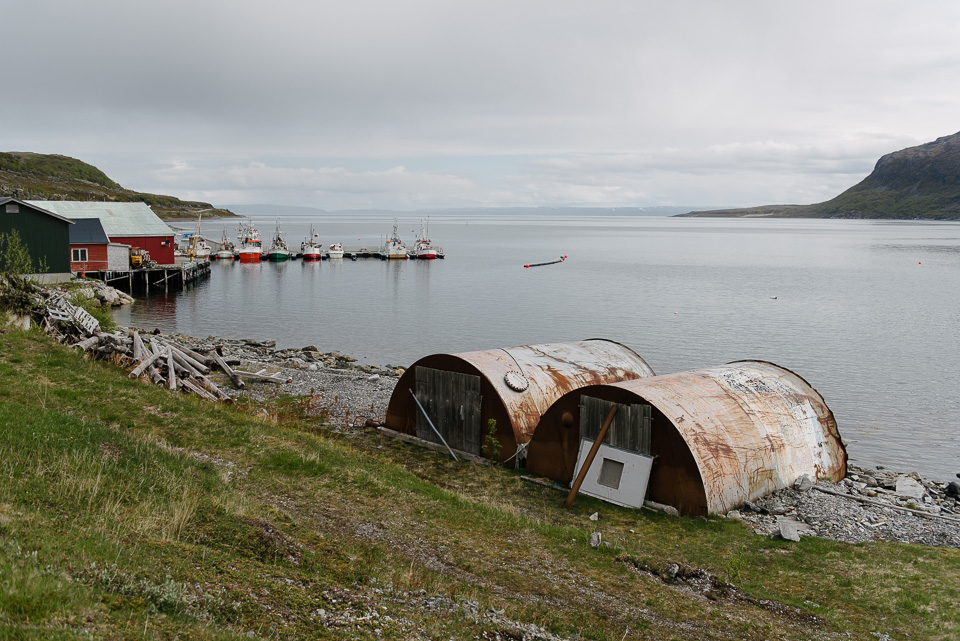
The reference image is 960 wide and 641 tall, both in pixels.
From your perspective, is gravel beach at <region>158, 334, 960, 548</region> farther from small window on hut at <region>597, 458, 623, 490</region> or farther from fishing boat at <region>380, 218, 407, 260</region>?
fishing boat at <region>380, 218, 407, 260</region>

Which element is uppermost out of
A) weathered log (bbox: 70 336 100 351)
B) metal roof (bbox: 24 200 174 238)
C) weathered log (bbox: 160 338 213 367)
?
metal roof (bbox: 24 200 174 238)

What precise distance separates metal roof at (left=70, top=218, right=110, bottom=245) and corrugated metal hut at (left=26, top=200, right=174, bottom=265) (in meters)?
2.89

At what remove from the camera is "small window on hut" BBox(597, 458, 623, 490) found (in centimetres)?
1656

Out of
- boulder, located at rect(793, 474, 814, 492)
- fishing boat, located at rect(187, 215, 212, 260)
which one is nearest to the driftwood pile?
boulder, located at rect(793, 474, 814, 492)

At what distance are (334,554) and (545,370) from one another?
1172cm

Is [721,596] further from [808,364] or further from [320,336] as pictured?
[320,336]

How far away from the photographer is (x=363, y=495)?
1423 cm

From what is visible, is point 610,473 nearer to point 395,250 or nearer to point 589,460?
point 589,460

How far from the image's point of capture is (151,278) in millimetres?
73438

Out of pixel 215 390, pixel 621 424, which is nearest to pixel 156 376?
pixel 215 390

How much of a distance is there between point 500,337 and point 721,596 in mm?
40228

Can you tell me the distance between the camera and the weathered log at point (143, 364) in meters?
21.6

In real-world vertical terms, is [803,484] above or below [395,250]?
below

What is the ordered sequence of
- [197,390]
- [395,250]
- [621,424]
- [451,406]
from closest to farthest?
[621,424] < [451,406] < [197,390] < [395,250]
